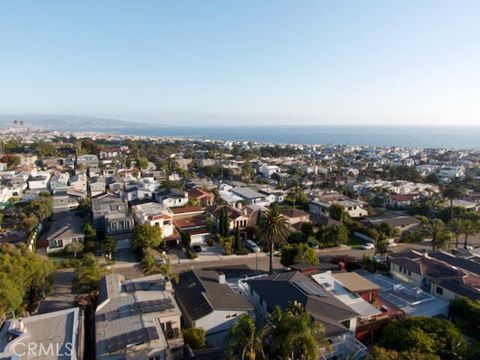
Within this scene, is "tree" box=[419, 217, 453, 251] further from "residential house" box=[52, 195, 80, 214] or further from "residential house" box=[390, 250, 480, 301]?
"residential house" box=[52, 195, 80, 214]

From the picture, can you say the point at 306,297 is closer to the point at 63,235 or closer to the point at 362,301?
the point at 362,301

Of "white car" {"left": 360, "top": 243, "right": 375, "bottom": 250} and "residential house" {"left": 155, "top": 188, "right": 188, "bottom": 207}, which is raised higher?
"residential house" {"left": 155, "top": 188, "right": 188, "bottom": 207}

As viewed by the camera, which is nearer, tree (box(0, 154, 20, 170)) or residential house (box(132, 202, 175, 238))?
residential house (box(132, 202, 175, 238))

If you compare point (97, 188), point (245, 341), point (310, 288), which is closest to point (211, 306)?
point (245, 341)

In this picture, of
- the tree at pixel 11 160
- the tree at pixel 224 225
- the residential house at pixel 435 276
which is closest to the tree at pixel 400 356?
the residential house at pixel 435 276

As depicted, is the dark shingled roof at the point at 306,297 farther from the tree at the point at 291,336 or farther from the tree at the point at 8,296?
the tree at the point at 8,296

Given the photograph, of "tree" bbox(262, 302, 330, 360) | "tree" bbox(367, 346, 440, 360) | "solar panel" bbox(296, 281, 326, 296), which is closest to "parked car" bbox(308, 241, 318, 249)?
"solar panel" bbox(296, 281, 326, 296)

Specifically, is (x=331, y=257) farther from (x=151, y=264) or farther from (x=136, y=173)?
(x=136, y=173)
